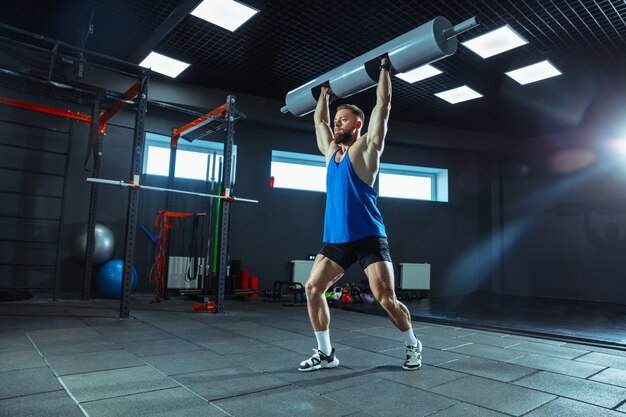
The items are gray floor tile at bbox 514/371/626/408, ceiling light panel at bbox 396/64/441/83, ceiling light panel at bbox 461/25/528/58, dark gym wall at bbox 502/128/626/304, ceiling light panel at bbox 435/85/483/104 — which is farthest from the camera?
dark gym wall at bbox 502/128/626/304

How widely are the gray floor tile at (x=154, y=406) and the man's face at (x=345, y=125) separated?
1497 mm

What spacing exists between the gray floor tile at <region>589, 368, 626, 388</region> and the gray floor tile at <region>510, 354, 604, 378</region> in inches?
1.6

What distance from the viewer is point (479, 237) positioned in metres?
8.20

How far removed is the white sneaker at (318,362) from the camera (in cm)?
211

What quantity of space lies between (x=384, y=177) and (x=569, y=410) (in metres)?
6.24

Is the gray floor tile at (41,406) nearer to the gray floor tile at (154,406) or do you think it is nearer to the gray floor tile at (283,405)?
the gray floor tile at (154,406)

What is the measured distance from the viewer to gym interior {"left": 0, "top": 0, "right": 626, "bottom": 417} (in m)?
1.92

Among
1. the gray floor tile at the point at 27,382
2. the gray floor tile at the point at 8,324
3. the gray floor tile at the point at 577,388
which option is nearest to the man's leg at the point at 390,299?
the gray floor tile at the point at 577,388

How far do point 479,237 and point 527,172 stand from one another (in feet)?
5.25

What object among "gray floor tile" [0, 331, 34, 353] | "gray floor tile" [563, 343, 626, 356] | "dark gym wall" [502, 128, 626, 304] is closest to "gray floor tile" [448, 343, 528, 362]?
"gray floor tile" [563, 343, 626, 356]

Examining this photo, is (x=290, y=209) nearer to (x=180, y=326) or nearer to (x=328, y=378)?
(x=180, y=326)

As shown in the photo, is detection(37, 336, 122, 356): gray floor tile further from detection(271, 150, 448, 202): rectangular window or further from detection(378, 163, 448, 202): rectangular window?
detection(378, 163, 448, 202): rectangular window

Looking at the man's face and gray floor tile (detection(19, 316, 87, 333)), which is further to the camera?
gray floor tile (detection(19, 316, 87, 333))

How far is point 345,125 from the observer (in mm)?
2264
